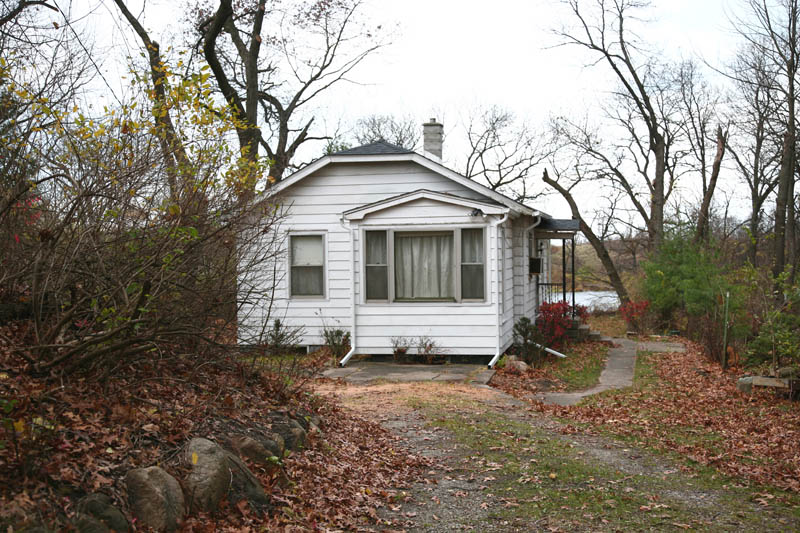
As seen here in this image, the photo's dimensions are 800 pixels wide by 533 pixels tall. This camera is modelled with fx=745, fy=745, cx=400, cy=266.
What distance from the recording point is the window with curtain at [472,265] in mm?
13922

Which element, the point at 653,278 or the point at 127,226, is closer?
the point at 127,226

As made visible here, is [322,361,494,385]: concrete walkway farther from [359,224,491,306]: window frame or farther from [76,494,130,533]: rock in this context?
[76,494,130,533]: rock

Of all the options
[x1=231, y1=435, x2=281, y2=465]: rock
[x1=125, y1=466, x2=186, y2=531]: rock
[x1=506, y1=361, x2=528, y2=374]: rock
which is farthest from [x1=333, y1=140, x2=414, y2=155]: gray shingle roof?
[x1=125, y1=466, x2=186, y2=531]: rock

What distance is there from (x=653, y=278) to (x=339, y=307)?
37.3 feet

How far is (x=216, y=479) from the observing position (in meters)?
4.97

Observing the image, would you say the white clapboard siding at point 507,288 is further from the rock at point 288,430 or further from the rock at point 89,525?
the rock at point 89,525

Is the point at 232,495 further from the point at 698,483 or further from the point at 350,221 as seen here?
the point at 350,221

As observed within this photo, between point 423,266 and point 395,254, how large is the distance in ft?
1.92

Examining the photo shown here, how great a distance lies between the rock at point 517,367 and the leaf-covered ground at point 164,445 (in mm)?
6023

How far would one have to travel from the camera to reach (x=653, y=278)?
73.6ft

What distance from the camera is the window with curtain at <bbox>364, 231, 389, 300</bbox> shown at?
46.9ft

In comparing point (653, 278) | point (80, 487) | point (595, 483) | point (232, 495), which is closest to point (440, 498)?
point (595, 483)

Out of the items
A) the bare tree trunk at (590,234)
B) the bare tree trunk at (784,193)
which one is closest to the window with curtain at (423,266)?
the bare tree trunk at (784,193)

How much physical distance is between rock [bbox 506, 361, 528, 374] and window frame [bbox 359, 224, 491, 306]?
120 centimetres
